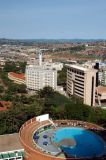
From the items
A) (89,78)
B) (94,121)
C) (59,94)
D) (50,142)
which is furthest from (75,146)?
(59,94)

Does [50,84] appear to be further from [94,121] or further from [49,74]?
[94,121]

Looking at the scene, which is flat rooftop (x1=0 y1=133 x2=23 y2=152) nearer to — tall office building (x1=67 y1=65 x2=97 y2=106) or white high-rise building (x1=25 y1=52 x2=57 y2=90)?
tall office building (x1=67 y1=65 x2=97 y2=106)

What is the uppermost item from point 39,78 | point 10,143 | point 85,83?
point 85,83

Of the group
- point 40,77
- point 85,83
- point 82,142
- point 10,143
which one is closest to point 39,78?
point 40,77

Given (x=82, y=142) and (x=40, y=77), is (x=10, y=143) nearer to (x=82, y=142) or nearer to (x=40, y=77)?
(x=82, y=142)

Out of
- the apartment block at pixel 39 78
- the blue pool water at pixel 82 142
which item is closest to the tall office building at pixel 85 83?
the apartment block at pixel 39 78

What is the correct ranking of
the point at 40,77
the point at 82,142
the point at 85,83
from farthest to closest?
the point at 40,77 < the point at 85,83 < the point at 82,142

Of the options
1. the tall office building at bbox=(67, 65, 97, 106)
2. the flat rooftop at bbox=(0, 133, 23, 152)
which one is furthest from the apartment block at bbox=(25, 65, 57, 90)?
the flat rooftop at bbox=(0, 133, 23, 152)
